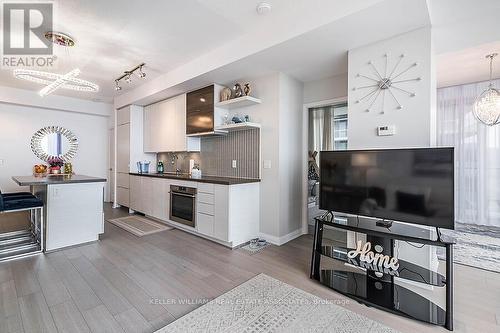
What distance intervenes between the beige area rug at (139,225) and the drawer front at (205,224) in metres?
0.86

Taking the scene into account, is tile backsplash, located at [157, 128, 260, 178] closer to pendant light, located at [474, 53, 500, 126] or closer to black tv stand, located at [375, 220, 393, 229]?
black tv stand, located at [375, 220, 393, 229]

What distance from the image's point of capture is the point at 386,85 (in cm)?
246

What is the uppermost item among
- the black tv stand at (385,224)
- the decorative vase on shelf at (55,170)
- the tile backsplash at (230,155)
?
the tile backsplash at (230,155)

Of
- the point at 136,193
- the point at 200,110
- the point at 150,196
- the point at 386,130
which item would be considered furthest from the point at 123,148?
the point at 386,130

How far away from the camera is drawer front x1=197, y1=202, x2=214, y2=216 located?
349 cm

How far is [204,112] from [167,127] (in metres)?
1.28

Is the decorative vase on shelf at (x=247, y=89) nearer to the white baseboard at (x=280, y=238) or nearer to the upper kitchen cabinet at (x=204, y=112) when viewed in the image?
the upper kitchen cabinet at (x=204, y=112)

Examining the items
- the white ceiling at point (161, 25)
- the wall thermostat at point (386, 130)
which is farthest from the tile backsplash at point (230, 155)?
the wall thermostat at point (386, 130)

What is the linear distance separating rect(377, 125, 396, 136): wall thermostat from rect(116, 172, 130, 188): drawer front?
16.8ft

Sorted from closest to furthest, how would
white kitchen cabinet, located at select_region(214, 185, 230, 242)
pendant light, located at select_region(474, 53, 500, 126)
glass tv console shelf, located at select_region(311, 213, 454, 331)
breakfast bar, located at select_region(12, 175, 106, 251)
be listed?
glass tv console shelf, located at select_region(311, 213, 454, 331) < breakfast bar, located at select_region(12, 175, 106, 251) < white kitchen cabinet, located at select_region(214, 185, 230, 242) < pendant light, located at select_region(474, 53, 500, 126)

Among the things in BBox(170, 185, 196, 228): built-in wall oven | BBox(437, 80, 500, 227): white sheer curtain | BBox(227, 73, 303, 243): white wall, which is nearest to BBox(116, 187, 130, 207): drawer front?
BBox(170, 185, 196, 228): built-in wall oven

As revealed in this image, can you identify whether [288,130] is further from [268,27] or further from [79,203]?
[79,203]

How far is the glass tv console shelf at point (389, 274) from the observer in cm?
188

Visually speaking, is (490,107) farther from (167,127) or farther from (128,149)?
(128,149)
